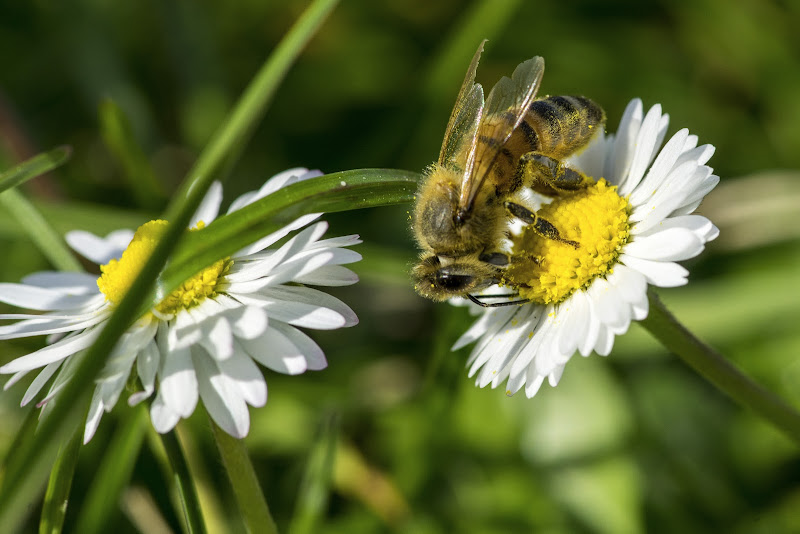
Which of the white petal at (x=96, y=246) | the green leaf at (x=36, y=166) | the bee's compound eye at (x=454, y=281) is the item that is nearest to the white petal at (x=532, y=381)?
the bee's compound eye at (x=454, y=281)

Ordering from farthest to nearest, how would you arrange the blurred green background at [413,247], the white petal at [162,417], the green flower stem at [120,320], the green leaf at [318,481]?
1. the blurred green background at [413,247]
2. the green leaf at [318,481]
3. the white petal at [162,417]
4. the green flower stem at [120,320]

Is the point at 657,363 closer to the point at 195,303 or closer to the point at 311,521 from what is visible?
the point at 311,521

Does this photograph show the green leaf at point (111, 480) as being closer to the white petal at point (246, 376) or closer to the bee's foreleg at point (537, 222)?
the white petal at point (246, 376)

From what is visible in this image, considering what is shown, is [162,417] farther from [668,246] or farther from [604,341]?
[668,246]

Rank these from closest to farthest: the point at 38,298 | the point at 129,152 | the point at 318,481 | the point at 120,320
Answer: the point at 120,320, the point at 38,298, the point at 318,481, the point at 129,152

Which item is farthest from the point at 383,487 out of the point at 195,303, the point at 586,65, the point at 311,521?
the point at 586,65

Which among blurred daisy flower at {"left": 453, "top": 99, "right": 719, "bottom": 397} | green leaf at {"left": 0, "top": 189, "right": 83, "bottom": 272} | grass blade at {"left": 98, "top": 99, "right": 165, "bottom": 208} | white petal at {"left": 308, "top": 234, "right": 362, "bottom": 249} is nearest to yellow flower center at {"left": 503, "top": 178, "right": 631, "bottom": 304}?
blurred daisy flower at {"left": 453, "top": 99, "right": 719, "bottom": 397}

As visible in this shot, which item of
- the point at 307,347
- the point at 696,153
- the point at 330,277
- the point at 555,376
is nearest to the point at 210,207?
the point at 330,277
